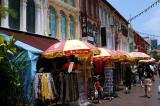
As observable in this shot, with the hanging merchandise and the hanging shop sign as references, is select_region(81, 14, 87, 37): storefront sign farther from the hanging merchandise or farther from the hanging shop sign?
the hanging merchandise

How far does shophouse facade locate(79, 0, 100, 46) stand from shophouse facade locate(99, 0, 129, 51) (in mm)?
2081

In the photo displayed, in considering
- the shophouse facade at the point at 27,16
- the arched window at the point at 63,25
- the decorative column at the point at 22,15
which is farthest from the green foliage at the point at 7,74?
the arched window at the point at 63,25

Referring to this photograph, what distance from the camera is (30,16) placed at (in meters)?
A: 22.3

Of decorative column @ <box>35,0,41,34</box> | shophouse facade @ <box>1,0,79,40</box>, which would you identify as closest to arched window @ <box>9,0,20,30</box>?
shophouse facade @ <box>1,0,79,40</box>

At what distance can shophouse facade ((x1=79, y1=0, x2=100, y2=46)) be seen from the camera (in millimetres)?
30531

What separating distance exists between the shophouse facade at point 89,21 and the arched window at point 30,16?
8049 millimetres

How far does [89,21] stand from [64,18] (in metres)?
6.67

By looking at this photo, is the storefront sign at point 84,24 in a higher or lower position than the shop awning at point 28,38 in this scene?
higher

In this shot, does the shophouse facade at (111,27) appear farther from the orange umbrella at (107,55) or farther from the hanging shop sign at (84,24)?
the orange umbrella at (107,55)

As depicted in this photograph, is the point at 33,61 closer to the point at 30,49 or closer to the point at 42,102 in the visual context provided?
the point at 30,49

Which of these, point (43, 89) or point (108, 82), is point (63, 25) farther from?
point (43, 89)

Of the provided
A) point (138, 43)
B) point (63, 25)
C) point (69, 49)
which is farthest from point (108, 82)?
point (138, 43)

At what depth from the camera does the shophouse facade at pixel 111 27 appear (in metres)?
40.6

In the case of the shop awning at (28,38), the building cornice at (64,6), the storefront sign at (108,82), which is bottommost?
the storefront sign at (108,82)
